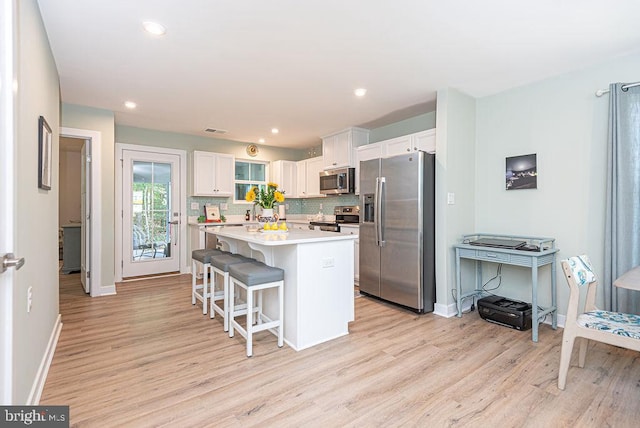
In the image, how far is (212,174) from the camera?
221 inches

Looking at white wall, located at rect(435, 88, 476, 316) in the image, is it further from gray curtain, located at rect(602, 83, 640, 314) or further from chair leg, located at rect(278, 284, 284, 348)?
chair leg, located at rect(278, 284, 284, 348)

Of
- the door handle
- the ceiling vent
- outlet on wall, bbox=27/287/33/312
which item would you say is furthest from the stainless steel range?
the door handle

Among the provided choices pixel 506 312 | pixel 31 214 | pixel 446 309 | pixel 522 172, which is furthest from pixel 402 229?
pixel 31 214

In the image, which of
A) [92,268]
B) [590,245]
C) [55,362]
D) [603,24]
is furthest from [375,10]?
[92,268]

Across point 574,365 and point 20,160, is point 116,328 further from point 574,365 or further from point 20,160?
point 574,365

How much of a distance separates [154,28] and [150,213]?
360 centimetres

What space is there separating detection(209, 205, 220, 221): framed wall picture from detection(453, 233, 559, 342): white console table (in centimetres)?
405

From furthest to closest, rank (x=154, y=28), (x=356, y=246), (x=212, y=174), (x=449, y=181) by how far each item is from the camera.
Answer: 1. (x=212, y=174)
2. (x=356, y=246)
3. (x=449, y=181)
4. (x=154, y=28)

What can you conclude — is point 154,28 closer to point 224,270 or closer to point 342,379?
point 224,270

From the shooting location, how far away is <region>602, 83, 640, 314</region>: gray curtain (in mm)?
2578

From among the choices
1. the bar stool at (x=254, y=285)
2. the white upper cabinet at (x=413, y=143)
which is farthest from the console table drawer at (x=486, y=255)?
the bar stool at (x=254, y=285)

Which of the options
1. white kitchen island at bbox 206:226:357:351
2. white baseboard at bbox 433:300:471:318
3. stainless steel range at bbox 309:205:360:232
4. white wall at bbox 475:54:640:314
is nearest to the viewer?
white kitchen island at bbox 206:226:357:351

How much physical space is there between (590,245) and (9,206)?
13.8 ft

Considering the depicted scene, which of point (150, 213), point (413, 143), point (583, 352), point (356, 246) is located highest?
point (413, 143)
